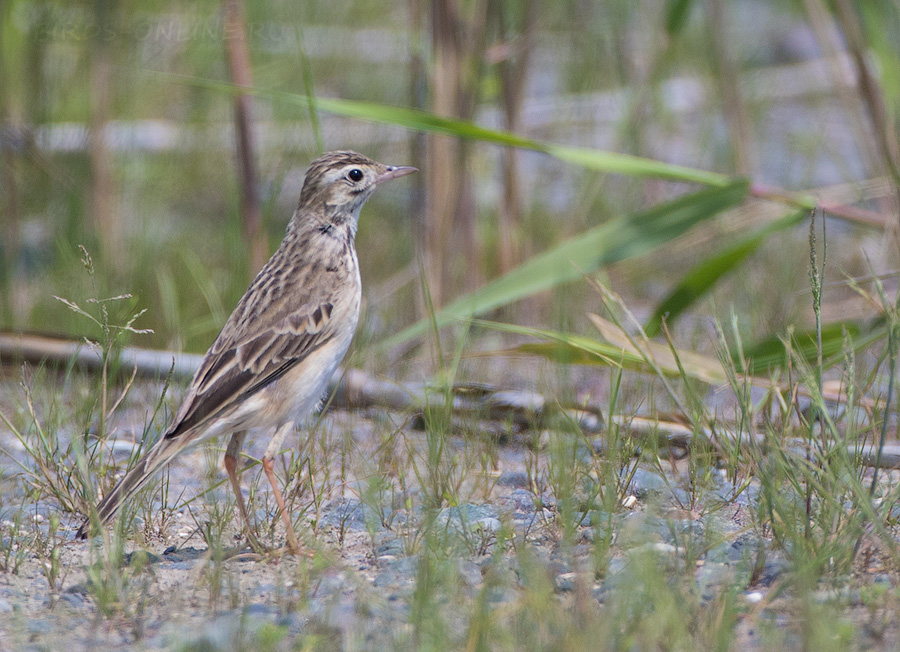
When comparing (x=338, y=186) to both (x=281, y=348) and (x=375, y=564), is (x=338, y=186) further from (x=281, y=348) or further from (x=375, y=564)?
(x=375, y=564)

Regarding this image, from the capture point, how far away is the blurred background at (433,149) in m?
5.88

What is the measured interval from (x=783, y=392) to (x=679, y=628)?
7.54 feet

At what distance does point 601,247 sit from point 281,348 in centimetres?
188

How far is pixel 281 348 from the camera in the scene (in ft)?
13.6

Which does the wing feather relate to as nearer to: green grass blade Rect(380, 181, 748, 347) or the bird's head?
the bird's head

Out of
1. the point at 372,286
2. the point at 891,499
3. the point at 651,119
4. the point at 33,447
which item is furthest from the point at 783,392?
the point at 651,119

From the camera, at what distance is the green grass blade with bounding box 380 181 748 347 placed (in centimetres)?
514

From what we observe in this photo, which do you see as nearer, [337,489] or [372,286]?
[337,489]

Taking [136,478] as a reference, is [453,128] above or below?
above

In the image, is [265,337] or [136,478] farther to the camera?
[265,337]

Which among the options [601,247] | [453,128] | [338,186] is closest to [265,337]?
[338,186]

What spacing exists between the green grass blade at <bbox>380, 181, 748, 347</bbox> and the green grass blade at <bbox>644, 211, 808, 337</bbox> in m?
0.21

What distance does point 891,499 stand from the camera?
3.28 metres

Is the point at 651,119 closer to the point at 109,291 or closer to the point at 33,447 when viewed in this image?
the point at 109,291
